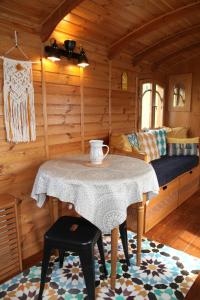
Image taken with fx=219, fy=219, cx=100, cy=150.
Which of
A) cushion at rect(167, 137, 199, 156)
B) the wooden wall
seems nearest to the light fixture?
cushion at rect(167, 137, 199, 156)

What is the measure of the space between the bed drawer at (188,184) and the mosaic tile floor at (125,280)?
3.97ft

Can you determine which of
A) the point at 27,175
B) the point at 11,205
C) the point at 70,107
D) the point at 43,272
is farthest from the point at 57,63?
the point at 43,272

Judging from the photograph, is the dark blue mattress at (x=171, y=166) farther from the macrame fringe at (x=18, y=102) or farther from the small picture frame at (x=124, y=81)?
the macrame fringe at (x=18, y=102)

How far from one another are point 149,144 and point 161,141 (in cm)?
39

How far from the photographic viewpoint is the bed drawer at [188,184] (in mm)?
3178

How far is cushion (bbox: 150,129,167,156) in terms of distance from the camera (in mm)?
3481

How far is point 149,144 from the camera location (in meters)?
3.25

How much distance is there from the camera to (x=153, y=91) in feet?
12.6

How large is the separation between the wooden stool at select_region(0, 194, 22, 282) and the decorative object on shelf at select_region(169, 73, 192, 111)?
3549mm

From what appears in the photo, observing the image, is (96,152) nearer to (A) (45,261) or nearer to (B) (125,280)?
(A) (45,261)

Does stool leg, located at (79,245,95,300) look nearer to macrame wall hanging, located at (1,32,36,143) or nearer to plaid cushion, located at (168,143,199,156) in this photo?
macrame wall hanging, located at (1,32,36,143)

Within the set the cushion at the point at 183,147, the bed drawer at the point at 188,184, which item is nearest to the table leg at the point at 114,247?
the bed drawer at the point at 188,184

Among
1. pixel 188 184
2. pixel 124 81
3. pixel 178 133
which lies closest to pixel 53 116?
pixel 124 81

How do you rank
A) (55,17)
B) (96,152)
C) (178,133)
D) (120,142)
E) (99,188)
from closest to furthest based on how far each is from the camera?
(99,188) < (96,152) < (55,17) < (120,142) < (178,133)
